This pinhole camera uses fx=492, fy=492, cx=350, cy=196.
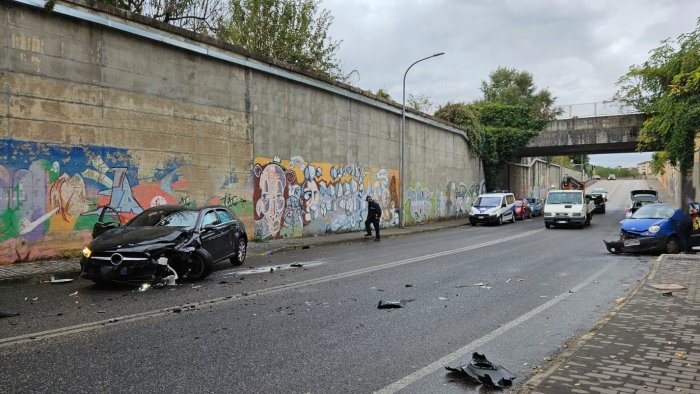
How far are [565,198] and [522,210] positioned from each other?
29.6 feet

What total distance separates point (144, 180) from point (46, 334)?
8927 mm

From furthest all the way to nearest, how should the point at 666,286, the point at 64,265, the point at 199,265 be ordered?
the point at 64,265
the point at 199,265
the point at 666,286

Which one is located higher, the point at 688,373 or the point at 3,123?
the point at 3,123

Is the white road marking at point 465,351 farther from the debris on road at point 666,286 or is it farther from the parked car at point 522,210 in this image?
the parked car at point 522,210

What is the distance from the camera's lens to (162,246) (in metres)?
8.52

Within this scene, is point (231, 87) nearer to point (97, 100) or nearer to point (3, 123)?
point (97, 100)

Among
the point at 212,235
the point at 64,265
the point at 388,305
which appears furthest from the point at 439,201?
the point at 388,305

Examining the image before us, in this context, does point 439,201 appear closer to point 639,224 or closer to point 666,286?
point 639,224

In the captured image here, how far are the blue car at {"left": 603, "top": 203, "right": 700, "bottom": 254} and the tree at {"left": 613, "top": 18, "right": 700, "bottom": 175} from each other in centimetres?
1268

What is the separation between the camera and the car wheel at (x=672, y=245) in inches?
518

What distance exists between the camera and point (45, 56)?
11.8 metres

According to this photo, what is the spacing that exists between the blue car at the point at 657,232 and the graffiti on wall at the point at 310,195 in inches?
430

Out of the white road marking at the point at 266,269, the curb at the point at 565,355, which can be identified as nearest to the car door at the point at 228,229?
the white road marking at the point at 266,269

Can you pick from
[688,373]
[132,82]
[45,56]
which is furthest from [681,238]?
[45,56]
